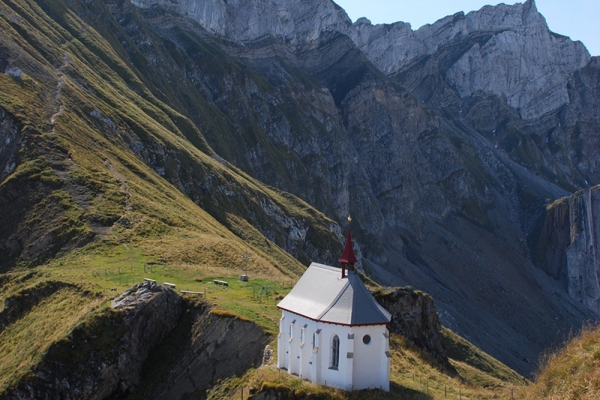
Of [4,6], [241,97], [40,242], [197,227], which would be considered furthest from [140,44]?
[40,242]

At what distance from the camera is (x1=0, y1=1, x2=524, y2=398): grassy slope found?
43.2 metres

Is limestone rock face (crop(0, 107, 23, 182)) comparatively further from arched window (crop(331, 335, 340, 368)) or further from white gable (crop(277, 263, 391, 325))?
arched window (crop(331, 335, 340, 368))

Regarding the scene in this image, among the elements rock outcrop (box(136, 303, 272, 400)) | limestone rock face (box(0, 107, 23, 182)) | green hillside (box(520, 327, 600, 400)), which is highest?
limestone rock face (box(0, 107, 23, 182))

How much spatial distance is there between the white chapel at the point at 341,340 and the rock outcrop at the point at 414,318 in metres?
17.6

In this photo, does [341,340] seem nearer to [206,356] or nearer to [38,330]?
[206,356]

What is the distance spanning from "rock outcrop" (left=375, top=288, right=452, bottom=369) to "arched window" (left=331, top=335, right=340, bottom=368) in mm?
18361

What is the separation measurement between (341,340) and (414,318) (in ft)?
71.9

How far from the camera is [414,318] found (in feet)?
176

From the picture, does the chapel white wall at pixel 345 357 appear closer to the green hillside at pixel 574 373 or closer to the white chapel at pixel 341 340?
the white chapel at pixel 341 340

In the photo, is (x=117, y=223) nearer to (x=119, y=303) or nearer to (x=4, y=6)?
(x=119, y=303)

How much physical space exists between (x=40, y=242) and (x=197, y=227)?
64.8 ft

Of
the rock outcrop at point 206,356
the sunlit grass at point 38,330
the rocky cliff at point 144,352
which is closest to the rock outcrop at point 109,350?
the rocky cliff at point 144,352

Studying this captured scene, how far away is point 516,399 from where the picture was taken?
92.3 feet

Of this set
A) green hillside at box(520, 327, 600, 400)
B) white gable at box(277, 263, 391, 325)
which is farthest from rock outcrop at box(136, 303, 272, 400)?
green hillside at box(520, 327, 600, 400)
